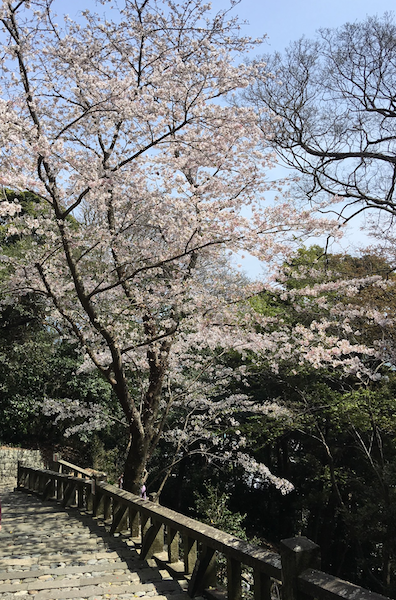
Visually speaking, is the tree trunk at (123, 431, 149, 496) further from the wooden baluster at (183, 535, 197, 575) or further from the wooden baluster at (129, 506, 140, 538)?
the wooden baluster at (183, 535, 197, 575)

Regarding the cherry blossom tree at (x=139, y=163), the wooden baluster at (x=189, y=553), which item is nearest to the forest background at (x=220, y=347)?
the cherry blossom tree at (x=139, y=163)

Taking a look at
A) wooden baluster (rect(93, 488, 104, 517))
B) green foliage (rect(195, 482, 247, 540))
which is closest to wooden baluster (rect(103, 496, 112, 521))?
wooden baluster (rect(93, 488, 104, 517))

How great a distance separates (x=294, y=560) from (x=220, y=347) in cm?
1203

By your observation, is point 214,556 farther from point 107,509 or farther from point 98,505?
point 98,505

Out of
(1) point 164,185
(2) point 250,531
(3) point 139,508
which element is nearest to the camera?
(3) point 139,508

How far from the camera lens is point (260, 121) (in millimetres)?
8539

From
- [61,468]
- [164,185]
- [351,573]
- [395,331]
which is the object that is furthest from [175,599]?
[351,573]

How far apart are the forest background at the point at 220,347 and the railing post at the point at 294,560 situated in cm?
426

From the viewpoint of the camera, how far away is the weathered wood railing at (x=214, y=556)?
9.12 feet

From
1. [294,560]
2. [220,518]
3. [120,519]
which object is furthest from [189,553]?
[220,518]

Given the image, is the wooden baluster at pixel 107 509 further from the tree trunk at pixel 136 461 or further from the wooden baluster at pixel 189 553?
the wooden baluster at pixel 189 553

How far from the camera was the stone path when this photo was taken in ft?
13.6

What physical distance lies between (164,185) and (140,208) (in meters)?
0.67

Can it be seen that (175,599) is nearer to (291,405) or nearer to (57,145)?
(57,145)
